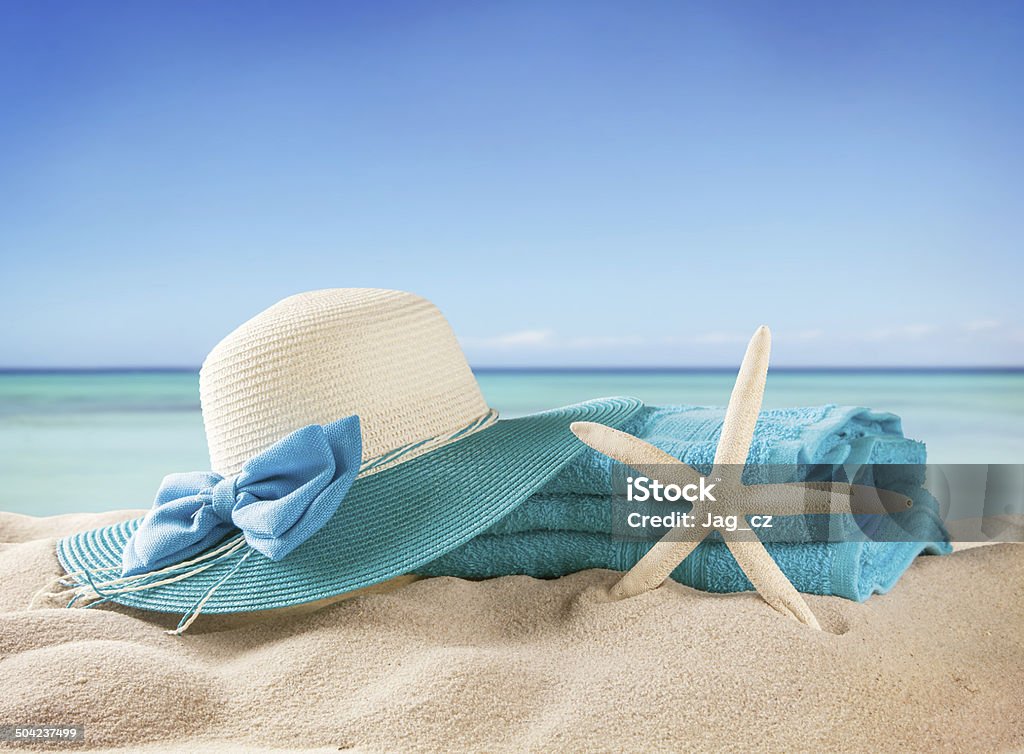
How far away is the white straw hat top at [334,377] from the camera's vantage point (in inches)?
42.9

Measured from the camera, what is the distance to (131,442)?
4207 millimetres

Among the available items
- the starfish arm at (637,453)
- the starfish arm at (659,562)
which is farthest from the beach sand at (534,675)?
the starfish arm at (637,453)

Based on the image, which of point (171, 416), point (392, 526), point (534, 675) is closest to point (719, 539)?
point (534, 675)

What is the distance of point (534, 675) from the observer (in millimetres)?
832

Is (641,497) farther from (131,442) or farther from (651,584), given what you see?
(131,442)

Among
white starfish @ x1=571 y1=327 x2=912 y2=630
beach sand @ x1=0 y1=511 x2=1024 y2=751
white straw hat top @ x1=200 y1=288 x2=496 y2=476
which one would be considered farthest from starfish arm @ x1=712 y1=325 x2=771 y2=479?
white straw hat top @ x1=200 y1=288 x2=496 y2=476

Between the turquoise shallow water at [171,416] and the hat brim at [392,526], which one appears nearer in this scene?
the hat brim at [392,526]

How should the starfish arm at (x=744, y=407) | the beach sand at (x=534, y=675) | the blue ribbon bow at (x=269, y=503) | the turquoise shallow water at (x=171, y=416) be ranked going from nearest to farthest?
the beach sand at (x=534, y=675)
the starfish arm at (x=744, y=407)
the blue ribbon bow at (x=269, y=503)
the turquoise shallow water at (x=171, y=416)

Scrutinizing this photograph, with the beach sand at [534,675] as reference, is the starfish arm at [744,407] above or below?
above

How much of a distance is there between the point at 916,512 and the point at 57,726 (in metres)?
1.09

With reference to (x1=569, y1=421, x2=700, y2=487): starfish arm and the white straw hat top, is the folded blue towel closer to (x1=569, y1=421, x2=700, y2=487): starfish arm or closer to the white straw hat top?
(x1=569, y1=421, x2=700, y2=487): starfish arm

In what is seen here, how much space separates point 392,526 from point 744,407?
1.51 ft

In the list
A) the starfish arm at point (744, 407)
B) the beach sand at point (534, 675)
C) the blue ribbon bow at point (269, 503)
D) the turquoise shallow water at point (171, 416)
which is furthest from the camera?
the turquoise shallow water at point (171, 416)

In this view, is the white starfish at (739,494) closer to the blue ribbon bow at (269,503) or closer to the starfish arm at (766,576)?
the starfish arm at (766,576)
